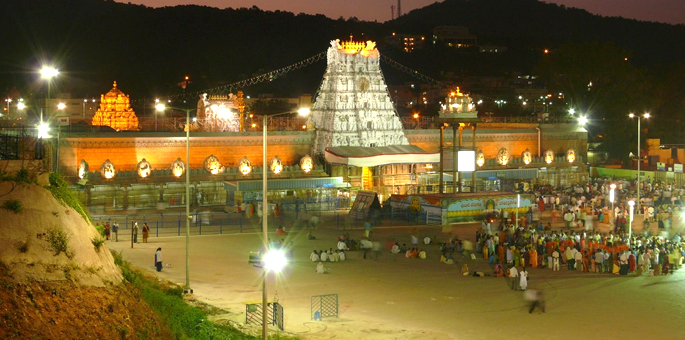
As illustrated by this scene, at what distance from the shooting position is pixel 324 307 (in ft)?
79.4

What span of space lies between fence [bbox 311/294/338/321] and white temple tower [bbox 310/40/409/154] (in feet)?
103

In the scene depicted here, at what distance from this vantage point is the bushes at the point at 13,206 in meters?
16.0

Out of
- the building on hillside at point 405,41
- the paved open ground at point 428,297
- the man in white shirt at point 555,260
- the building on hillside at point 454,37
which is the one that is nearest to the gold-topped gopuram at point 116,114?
the paved open ground at point 428,297

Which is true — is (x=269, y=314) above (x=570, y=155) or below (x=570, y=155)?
below

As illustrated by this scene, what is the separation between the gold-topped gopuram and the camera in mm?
66562

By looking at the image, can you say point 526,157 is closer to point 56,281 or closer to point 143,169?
point 143,169

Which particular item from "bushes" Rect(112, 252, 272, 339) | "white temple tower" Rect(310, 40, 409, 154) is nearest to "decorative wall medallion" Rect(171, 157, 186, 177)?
"white temple tower" Rect(310, 40, 409, 154)

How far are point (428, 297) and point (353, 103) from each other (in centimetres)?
3158

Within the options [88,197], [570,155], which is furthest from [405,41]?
[88,197]

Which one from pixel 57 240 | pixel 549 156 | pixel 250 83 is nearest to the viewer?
pixel 57 240

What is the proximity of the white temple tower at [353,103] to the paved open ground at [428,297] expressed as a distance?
73.7 ft

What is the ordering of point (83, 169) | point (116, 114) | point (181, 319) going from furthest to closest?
1. point (116, 114)
2. point (83, 169)
3. point (181, 319)

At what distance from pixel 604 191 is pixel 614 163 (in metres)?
21.5

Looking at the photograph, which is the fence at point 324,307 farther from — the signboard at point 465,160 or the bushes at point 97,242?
the signboard at point 465,160
